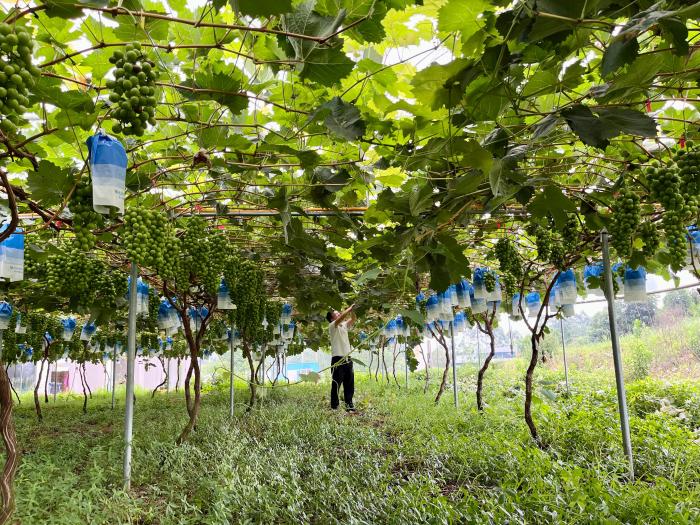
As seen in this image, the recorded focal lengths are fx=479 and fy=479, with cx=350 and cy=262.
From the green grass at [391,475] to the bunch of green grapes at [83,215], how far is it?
66.3 inches

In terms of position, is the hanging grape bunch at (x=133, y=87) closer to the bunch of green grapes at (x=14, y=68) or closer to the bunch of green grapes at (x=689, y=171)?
the bunch of green grapes at (x=14, y=68)

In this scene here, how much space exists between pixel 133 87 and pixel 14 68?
0.24 m

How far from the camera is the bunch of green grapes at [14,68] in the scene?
3.24 feet

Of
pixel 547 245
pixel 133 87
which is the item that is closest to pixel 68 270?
pixel 133 87

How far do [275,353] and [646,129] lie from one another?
13.5 m

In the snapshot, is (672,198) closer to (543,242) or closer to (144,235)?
(543,242)

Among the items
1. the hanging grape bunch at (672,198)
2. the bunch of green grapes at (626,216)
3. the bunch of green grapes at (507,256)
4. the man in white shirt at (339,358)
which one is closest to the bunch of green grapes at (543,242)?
the bunch of green grapes at (507,256)

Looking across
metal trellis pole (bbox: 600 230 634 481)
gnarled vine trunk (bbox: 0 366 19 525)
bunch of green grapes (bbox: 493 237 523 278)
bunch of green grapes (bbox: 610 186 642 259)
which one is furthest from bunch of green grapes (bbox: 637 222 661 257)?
gnarled vine trunk (bbox: 0 366 19 525)

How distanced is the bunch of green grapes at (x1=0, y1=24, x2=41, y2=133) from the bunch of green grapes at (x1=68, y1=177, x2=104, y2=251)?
0.81m

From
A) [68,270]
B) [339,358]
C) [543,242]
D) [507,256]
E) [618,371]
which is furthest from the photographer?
[339,358]

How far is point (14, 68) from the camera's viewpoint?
1.01 metres

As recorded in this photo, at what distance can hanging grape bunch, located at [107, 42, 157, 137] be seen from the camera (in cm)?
117

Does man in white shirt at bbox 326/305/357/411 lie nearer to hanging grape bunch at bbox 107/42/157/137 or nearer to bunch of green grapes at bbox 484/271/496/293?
bunch of green grapes at bbox 484/271/496/293

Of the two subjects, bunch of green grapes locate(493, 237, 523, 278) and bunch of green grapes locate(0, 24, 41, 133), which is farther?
bunch of green grapes locate(493, 237, 523, 278)
